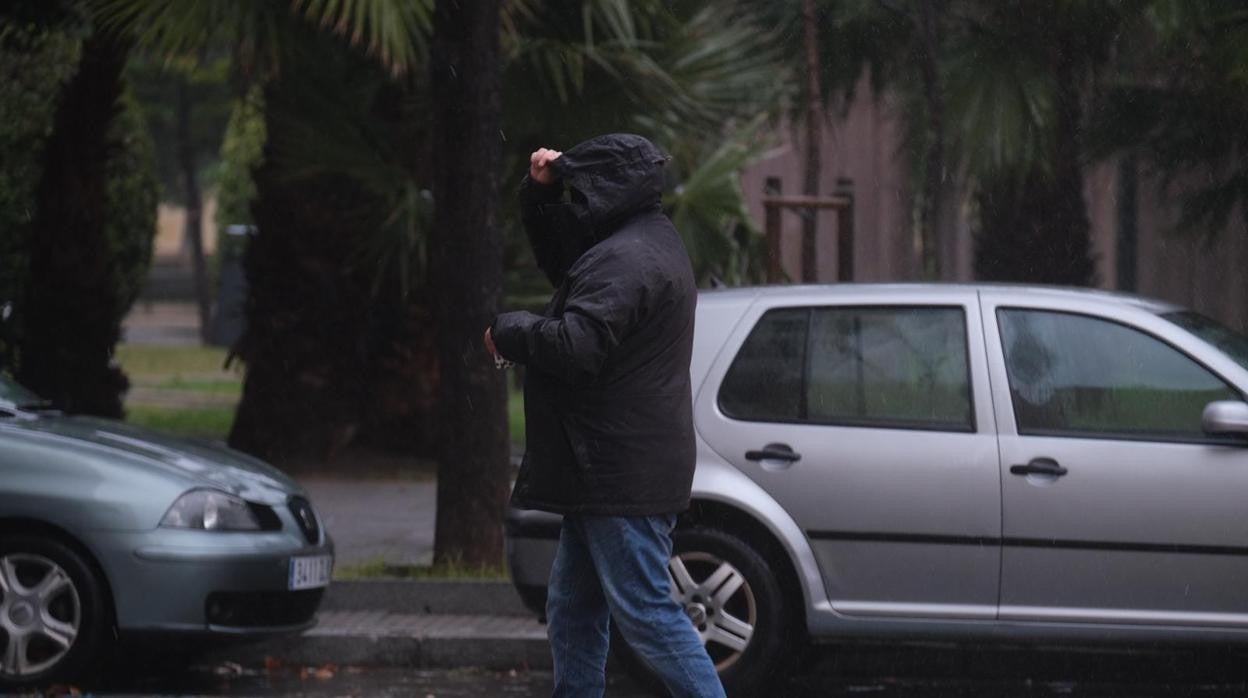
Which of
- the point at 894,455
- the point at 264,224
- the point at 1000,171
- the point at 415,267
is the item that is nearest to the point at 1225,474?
the point at 894,455

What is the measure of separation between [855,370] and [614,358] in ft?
7.54

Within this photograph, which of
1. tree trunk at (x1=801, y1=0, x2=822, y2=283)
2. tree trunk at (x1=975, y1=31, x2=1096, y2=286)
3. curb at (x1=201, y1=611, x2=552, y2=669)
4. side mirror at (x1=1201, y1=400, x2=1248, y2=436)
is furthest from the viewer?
tree trunk at (x1=975, y1=31, x2=1096, y2=286)

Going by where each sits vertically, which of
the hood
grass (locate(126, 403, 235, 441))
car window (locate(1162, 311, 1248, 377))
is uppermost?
the hood

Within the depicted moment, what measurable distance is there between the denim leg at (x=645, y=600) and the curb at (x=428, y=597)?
3479 mm

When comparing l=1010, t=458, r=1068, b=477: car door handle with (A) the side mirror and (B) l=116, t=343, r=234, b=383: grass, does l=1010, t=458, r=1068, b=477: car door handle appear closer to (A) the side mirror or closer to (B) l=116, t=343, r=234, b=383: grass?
(A) the side mirror

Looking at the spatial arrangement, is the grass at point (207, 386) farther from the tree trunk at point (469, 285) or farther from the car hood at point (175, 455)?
the car hood at point (175, 455)

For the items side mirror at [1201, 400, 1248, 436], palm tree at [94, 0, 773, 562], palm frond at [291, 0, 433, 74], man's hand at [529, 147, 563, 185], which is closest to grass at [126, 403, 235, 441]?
palm tree at [94, 0, 773, 562]

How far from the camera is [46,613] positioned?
7094mm

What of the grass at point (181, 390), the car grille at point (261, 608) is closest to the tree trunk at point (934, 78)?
the grass at point (181, 390)

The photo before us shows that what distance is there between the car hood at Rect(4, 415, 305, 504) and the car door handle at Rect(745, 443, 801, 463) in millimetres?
1809

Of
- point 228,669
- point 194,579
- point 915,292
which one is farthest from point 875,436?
point 228,669

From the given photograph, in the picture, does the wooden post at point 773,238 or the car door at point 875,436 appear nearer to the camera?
the car door at point 875,436

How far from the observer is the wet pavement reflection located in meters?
7.34

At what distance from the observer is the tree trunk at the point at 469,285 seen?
906cm
